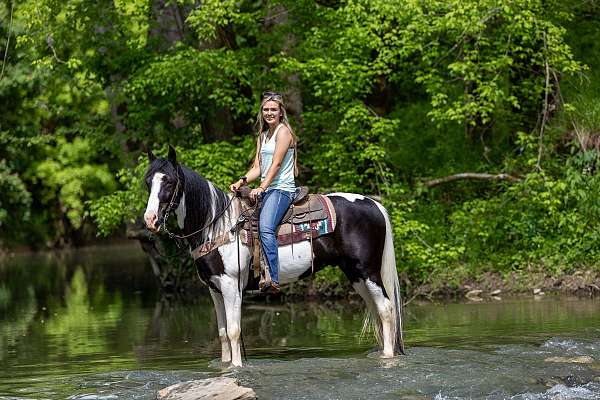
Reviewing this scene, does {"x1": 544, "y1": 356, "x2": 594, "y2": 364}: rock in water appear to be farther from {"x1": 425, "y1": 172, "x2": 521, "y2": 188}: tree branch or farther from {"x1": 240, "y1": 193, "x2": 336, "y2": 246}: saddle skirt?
{"x1": 425, "y1": 172, "x2": 521, "y2": 188}: tree branch

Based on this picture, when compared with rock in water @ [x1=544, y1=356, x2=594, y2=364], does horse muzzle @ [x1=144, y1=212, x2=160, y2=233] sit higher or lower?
higher

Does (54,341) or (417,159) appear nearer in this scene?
(54,341)

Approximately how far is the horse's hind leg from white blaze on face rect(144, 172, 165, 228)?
2502 millimetres

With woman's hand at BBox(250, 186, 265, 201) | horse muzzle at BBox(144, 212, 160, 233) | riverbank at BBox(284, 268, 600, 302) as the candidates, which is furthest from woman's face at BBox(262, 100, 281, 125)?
riverbank at BBox(284, 268, 600, 302)

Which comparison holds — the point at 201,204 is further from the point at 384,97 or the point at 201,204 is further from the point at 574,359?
the point at 384,97

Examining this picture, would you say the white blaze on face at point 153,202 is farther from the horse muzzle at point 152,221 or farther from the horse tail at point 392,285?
the horse tail at point 392,285

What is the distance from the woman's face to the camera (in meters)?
10.3

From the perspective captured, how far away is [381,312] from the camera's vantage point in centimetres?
1077

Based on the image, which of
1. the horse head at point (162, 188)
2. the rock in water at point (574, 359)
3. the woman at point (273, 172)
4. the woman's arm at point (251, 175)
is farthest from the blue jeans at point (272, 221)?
the rock in water at point (574, 359)

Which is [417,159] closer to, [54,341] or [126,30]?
[126,30]

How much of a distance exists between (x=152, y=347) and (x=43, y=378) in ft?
9.68

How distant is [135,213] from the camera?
1883cm

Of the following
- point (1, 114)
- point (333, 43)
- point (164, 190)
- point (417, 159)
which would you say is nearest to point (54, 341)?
point (164, 190)

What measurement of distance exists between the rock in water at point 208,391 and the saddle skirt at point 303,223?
210cm
